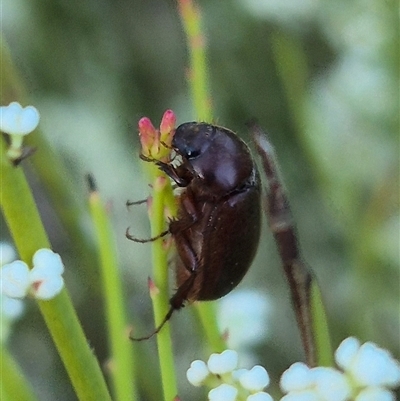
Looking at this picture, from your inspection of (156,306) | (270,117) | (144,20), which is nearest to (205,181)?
(156,306)

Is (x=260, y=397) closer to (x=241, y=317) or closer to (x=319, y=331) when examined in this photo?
(x=319, y=331)

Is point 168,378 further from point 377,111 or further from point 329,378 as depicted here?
point 377,111

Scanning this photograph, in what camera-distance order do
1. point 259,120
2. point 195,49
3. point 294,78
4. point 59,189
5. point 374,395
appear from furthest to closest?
point 259,120
point 294,78
point 59,189
point 195,49
point 374,395

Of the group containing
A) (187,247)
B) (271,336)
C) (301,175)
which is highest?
(187,247)

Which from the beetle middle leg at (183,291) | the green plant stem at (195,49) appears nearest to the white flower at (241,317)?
the beetle middle leg at (183,291)

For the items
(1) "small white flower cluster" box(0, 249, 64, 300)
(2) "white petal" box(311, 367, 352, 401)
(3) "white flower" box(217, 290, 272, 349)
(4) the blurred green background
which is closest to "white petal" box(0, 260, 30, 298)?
(1) "small white flower cluster" box(0, 249, 64, 300)

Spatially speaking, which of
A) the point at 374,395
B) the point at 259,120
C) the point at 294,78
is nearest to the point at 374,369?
the point at 374,395

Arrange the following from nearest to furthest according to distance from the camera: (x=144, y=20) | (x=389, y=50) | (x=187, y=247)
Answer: (x=187, y=247) → (x=389, y=50) → (x=144, y=20)

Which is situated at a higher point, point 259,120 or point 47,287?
point 47,287
